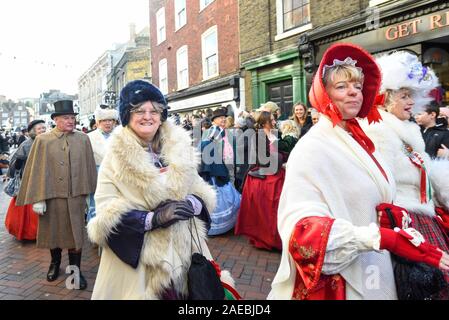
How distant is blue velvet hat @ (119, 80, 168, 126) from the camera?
2.16 m

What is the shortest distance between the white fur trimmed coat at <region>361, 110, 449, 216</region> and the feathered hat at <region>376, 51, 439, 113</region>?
0.22 metres

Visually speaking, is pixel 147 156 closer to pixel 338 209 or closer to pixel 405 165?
pixel 338 209

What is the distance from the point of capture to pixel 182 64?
61.4ft

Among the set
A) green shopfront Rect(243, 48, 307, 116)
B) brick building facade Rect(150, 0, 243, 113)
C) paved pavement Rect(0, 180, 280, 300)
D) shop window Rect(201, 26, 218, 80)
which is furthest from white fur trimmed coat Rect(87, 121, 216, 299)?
shop window Rect(201, 26, 218, 80)

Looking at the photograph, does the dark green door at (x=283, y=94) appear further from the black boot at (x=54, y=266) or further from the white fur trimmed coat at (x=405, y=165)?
the white fur trimmed coat at (x=405, y=165)

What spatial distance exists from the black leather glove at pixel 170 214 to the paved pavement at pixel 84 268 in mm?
2018

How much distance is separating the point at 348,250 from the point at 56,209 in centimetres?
342

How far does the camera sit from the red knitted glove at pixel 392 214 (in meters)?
1.61

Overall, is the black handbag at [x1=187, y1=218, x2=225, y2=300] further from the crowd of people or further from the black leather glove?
the black leather glove

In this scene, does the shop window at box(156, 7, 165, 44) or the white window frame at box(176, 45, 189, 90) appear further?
the shop window at box(156, 7, 165, 44)

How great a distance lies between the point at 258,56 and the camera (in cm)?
1233

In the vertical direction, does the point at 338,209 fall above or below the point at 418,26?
below

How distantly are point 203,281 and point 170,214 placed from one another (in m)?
0.43

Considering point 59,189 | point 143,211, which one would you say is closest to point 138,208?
point 143,211
